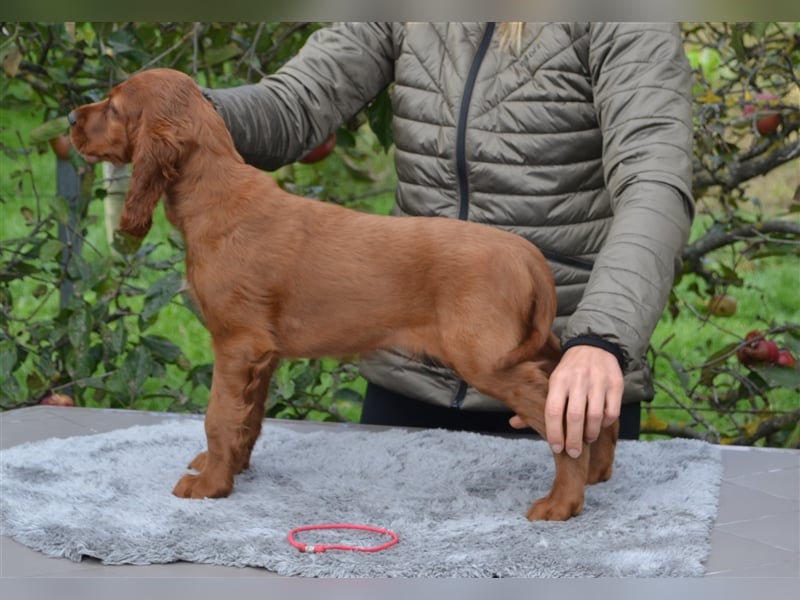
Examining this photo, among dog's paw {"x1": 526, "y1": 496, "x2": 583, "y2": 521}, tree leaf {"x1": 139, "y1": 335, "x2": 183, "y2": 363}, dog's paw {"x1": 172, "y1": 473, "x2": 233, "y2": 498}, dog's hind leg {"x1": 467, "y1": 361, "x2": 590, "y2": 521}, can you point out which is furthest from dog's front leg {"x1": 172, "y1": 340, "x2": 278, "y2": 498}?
tree leaf {"x1": 139, "y1": 335, "x2": 183, "y2": 363}

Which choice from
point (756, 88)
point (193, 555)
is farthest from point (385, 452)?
point (756, 88)

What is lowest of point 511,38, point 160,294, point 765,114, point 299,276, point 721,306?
point 721,306

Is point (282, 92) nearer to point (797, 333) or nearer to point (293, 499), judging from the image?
point (293, 499)

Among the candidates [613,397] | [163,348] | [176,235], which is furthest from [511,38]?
[163,348]

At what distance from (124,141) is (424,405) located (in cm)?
103

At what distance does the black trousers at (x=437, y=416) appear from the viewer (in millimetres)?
2299

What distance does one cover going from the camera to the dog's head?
1.59 meters

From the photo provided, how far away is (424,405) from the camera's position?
7.79 ft

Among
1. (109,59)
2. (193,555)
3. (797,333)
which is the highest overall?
(109,59)

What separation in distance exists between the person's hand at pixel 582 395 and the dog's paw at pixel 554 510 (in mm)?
188

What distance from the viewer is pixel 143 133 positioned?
159 centimetres

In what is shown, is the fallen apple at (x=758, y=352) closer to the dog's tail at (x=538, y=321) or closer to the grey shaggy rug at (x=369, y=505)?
the grey shaggy rug at (x=369, y=505)

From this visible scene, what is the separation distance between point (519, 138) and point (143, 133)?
782 mm

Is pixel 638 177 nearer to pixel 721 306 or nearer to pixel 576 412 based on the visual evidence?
pixel 576 412
